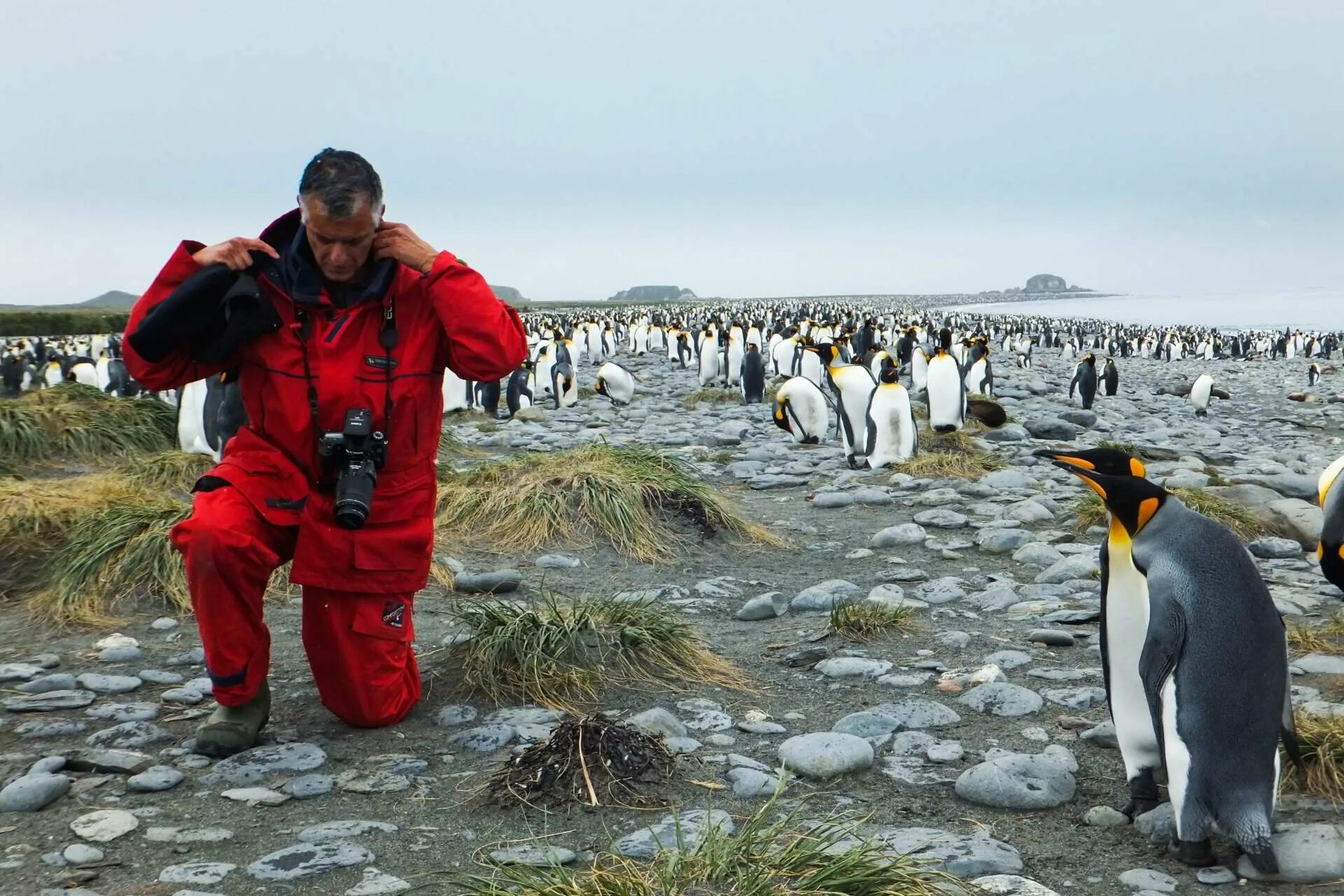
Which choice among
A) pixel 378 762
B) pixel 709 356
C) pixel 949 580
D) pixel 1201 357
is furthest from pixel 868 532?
pixel 1201 357

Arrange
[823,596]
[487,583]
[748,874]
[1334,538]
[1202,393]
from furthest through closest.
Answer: [1202,393] < [487,583] < [823,596] < [1334,538] < [748,874]

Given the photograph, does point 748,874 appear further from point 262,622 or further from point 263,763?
point 262,622

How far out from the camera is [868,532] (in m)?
6.19

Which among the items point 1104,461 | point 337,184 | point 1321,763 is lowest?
point 1321,763

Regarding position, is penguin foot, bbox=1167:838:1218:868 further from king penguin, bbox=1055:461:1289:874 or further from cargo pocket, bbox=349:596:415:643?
cargo pocket, bbox=349:596:415:643

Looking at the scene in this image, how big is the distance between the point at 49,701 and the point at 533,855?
1.82 metres

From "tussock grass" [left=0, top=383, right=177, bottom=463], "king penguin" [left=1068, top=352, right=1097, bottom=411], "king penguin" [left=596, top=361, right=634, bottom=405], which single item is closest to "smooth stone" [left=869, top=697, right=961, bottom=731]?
"tussock grass" [left=0, top=383, right=177, bottom=463]

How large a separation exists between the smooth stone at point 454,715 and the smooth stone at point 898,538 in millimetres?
2992

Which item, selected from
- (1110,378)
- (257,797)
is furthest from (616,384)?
(257,797)

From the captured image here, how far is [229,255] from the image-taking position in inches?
110

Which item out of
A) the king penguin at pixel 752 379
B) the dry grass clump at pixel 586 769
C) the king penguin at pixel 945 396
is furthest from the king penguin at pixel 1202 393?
the dry grass clump at pixel 586 769

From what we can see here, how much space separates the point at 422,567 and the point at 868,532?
363 cm

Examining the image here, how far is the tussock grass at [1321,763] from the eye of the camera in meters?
2.45

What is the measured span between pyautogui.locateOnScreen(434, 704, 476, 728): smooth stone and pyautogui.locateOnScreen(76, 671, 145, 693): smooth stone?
1.02 metres
